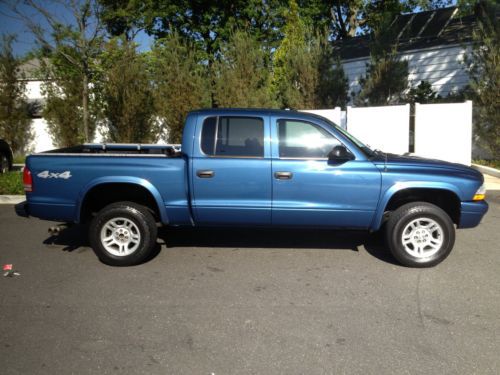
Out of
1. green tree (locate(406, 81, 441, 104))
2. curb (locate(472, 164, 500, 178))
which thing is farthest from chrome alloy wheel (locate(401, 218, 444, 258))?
green tree (locate(406, 81, 441, 104))

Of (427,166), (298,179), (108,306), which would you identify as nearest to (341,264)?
(298,179)

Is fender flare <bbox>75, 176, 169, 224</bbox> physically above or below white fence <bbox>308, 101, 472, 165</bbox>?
below

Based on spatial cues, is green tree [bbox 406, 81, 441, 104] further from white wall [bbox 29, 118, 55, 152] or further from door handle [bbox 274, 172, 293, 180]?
white wall [bbox 29, 118, 55, 152]

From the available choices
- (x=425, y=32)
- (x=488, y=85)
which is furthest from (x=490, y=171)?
(x=425, y=32)

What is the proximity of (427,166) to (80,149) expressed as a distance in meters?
4.47

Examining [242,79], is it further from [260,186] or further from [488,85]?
[260,186]

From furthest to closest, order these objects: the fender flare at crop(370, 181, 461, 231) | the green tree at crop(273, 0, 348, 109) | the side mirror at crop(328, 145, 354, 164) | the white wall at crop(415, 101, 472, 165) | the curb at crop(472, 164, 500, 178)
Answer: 1. the green tree at crop(273, 0, 348, 109)
2. the white wall at crop(415, 101, 472, 165)
3. the curb at crop(472, 164, 500, 178)
4. the fender flare at crop(370, 181, 461, 231)
5. the side mirror at crop(328, 145, 354, 164)

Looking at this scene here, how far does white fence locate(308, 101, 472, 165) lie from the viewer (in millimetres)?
12438

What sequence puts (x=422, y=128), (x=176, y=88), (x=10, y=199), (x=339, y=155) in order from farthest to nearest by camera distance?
1. (x=176, y=88)
2. (x=422, y=128)
3. (x=10, y=199)
4. (x=339, y=155)

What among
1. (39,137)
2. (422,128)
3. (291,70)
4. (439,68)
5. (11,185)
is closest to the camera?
(11,185)

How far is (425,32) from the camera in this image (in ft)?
66.0

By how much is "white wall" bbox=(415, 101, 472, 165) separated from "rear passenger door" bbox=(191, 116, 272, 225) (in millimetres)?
9280

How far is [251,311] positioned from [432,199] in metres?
2.81

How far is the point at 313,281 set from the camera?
4508mm
